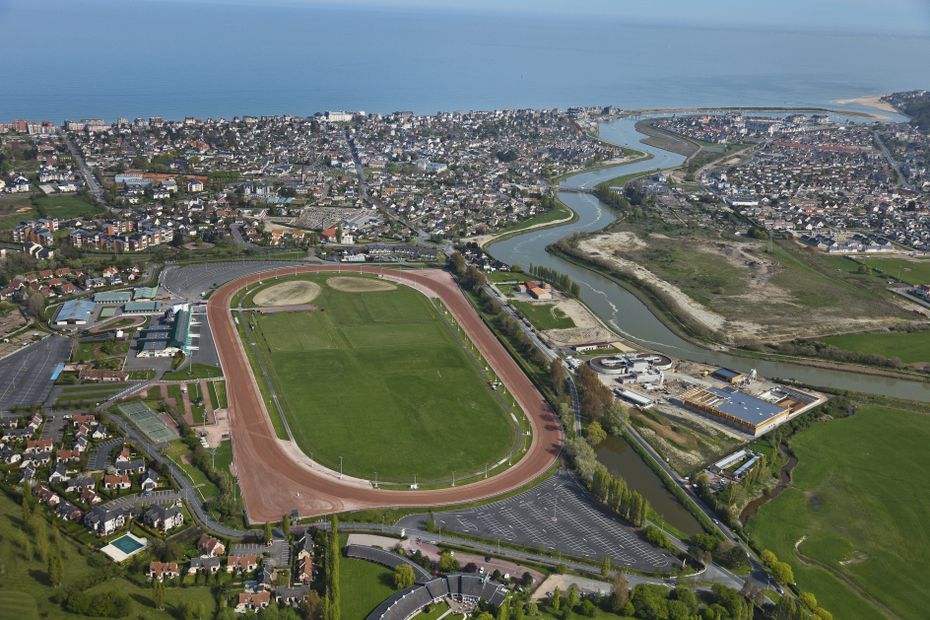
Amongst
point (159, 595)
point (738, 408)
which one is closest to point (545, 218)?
point (738, 408)

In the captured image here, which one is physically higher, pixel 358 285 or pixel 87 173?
pixel 87 173

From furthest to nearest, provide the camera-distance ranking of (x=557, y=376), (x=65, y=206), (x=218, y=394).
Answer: (x=65, y=206), (x=557, y=376), (x=218, y=394)

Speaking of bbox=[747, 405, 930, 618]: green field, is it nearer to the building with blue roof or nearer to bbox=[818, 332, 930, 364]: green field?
bbox=[818, 332, 930, 364]: green field

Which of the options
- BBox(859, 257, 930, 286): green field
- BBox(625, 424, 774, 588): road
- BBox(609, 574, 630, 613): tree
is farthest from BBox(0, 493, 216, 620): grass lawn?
BBox(859, 257, 930, 286): green field

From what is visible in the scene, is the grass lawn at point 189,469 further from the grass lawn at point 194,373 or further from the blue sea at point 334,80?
the blue sea at point 334,80

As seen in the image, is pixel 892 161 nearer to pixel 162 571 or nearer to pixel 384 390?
pixel 384 390

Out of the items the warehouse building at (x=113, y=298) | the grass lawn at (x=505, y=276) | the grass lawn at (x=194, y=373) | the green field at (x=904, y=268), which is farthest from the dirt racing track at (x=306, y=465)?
the green field at (x=904, y=268)
